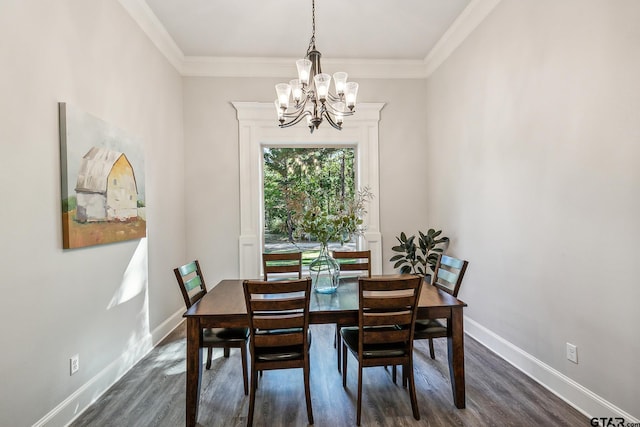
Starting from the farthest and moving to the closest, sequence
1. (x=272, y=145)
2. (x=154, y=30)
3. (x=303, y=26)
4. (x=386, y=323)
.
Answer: (x=272, y=145) < (x=303, y=26) < (x=154, y=30) < (x=386, y=323)

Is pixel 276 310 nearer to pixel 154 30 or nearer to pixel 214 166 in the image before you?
pixel 214 166

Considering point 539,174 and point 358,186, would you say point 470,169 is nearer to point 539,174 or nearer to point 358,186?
point 539,174

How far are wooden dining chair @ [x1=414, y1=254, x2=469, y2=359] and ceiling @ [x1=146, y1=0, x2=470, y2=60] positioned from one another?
242 cm

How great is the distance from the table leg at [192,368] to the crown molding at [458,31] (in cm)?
355

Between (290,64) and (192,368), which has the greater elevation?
(290,64)

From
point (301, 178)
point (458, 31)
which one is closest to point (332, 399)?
point (301, 178)

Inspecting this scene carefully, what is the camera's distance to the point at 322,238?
2.37 meters

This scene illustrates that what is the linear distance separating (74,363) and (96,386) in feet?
1.07

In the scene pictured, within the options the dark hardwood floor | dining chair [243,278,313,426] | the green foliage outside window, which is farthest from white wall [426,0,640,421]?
dining chair [243,278,313,426]

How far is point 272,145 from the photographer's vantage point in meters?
4.31

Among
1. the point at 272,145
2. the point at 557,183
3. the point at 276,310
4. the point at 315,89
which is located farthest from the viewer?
the point at 272,145

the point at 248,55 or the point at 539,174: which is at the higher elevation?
the point at 248,55

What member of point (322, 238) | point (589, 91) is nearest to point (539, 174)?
point (589, 91)

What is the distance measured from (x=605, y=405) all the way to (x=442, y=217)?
2.31m
